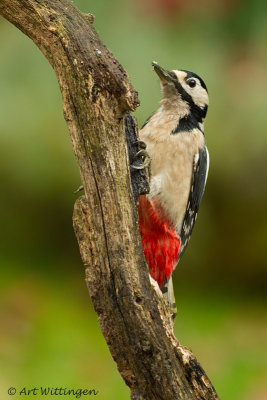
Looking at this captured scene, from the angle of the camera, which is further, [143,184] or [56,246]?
[56,246]

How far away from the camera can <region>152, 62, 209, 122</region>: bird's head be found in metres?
4.45

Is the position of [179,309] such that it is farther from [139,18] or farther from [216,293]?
[139,18]

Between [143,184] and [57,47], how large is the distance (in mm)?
713

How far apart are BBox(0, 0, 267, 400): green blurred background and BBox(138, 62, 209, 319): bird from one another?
79.8 inches

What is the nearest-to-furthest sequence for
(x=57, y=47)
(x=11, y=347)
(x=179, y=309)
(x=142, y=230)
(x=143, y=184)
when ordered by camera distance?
(x=57, y=47), (x=143, y=184), (x=142, y=230), (x=11, y=347), (x=179, y=309)

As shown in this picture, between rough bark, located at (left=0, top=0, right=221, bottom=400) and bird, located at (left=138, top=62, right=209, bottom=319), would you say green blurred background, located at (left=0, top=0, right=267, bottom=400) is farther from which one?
rough bark, located at (left=0, top=0, right=221, bottom=400)

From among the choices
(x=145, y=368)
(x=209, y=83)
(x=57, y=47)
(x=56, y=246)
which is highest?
(x=209, y=83)

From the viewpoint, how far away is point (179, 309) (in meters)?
6.89

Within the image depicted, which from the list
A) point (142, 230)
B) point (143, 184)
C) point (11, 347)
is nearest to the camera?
point (143, 184)

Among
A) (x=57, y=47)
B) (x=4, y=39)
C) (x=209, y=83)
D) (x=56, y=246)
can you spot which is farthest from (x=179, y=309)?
(x=57, y=47)

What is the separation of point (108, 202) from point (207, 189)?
394cm

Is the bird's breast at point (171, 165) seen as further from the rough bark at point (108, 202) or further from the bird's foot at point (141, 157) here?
the rough bark at point (108, 202)

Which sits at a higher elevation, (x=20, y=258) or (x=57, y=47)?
(x=20, y=258)

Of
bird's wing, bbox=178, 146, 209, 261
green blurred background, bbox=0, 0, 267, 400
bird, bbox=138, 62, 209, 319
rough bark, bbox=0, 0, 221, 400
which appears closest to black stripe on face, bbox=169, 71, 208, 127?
bird, bbox=138, 62, 209, 319
